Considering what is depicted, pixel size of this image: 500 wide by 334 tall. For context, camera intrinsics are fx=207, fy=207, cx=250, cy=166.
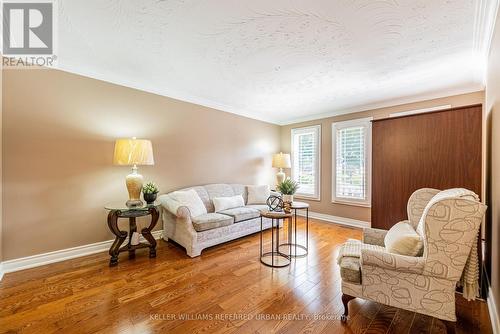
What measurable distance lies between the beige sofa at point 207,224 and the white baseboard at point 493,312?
2.70m

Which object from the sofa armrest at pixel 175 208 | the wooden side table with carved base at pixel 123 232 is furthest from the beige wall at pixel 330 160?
the wooden side table with carved base at pixel 123 232

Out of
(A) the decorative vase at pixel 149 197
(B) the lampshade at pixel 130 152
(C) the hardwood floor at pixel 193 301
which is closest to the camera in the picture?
(C) the hardwood floor at pixel 193 301

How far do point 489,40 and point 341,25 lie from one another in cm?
144

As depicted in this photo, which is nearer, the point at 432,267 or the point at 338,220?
the point at 432,267

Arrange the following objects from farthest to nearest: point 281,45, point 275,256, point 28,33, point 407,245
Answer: point 275,256
point 281,45
point 28,33
point 407,245

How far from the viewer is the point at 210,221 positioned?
2994 mm

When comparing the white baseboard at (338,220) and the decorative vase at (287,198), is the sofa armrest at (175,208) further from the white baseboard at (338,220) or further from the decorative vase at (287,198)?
the white baseboard at (338,220)

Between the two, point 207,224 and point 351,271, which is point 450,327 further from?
point 207,224

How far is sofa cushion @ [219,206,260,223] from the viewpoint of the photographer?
334cm

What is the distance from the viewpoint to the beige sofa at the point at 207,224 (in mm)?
2850

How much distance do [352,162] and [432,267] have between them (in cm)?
324

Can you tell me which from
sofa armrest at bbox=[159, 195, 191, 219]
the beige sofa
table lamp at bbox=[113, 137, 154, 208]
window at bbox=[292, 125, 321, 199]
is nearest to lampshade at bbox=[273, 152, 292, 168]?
window at bbox=[292, 125, 321, 199]

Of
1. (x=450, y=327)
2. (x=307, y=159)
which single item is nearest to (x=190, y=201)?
(x=450, y=327)

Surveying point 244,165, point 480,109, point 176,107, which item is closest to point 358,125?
point 480,109
